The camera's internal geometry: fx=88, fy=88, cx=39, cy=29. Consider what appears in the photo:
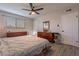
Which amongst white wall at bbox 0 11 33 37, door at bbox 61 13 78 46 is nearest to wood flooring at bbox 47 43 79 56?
door at bbox 61 13 78 46

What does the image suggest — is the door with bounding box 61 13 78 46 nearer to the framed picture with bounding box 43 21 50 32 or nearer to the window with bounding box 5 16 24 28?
the framed picture with bounding box 43 21 50 32

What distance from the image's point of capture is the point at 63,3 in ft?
4.50

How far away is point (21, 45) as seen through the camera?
136 cm

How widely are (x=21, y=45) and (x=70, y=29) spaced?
85 centimetres

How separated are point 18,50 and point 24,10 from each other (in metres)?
0.64

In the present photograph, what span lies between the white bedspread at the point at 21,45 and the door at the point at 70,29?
348 millimetres

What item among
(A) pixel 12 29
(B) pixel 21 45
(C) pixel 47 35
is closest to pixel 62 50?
(C) pixel 47 35

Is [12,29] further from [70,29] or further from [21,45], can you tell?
[70,29]

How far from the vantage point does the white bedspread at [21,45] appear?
4.12 ft

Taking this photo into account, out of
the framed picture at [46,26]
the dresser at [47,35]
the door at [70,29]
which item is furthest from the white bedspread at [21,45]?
the door at [70,29]

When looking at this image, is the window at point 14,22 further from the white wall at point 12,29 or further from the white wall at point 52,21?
the white wall at point 52,21

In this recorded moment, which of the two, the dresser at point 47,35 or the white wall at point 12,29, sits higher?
the white wall at point 12,29

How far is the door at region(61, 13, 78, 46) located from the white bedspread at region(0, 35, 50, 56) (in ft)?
1.14

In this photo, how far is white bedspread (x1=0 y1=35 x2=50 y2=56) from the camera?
1257 millimetres
